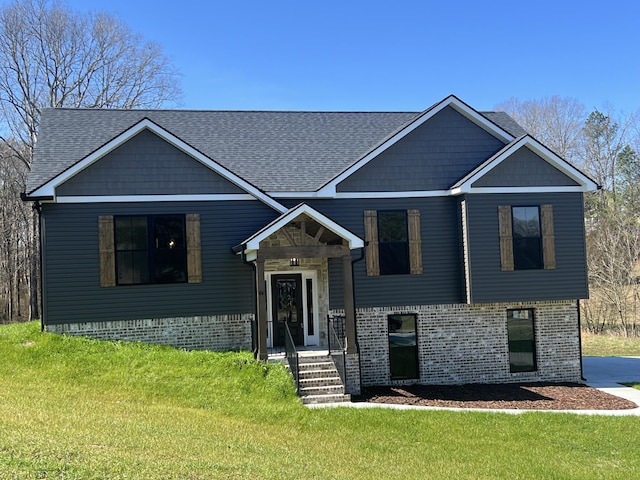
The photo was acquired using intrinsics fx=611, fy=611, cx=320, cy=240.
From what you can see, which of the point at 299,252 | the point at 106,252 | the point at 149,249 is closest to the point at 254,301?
the point at 299,252

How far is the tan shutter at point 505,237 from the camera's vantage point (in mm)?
16094

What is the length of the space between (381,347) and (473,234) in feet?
12.6

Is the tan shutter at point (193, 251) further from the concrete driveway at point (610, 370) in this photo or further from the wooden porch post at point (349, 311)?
the concrete driveway at point (610, 370)

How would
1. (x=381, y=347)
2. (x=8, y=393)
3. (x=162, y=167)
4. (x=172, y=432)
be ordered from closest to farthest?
(x=172, y=432)
(x=8, y=393)
(x=162, y=167)
(x=381, y=347)

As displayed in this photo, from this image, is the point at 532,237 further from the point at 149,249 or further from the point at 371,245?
the point at 149,249

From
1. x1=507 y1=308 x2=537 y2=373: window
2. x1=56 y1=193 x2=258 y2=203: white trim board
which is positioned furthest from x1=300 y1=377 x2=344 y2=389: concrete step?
x1=507 y1=308 x2=537 y2=373: window

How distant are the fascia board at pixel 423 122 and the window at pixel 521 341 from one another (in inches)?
191

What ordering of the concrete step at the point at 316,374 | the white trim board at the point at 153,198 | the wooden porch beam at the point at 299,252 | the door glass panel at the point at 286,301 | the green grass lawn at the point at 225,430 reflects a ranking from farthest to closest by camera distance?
the door glass panel at the point at 286,301, the white trim board at the point at 153,198, the wooden porch beam at the point at 299,252, the concrete step at the point at 316,374, the green grass lawn at the point at 225,430

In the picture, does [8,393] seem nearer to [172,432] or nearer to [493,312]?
[172,432]

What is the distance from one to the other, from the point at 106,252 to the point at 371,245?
6701mm

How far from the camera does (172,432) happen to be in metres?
9.09

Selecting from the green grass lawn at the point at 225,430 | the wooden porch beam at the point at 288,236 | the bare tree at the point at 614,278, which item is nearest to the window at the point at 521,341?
the green grass lawn at the point at 225,430


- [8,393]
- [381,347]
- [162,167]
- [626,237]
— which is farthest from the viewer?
[626,237]

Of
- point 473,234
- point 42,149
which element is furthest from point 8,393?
point 473,234
